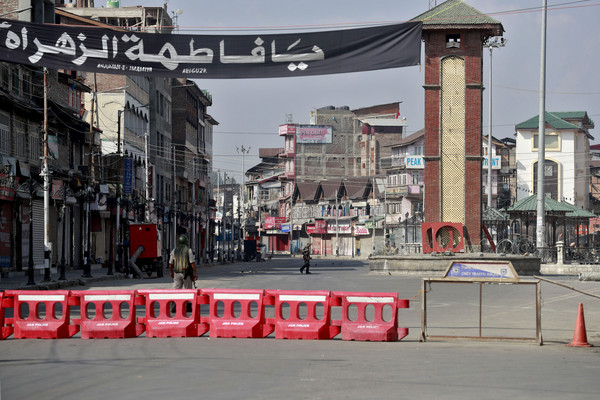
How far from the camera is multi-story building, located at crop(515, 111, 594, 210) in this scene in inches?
4289

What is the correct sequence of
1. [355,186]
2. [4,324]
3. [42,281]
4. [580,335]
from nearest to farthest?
1. [580,335]
2. [4,324]
3. [42,281]
4. [355,186]

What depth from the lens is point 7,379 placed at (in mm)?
10508

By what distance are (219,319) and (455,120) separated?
34.3 metres

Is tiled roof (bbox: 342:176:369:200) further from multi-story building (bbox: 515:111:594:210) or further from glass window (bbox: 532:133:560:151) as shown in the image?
glass window (bbox: 532:133:560:151)

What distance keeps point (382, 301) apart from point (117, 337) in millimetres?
4479

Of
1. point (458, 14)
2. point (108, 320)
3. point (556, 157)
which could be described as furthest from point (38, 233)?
point (556, 157)

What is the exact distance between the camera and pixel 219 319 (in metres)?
15.6

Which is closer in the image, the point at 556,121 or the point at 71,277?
the point at 71,277

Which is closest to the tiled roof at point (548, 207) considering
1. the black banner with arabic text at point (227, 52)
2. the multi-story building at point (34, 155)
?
the multi-story building at point (34, 155)

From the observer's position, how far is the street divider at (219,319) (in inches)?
603

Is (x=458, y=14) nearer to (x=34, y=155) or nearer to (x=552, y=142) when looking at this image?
(x=34, y=155)

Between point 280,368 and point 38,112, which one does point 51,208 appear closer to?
point 38,112

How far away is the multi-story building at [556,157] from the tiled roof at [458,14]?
6273cm

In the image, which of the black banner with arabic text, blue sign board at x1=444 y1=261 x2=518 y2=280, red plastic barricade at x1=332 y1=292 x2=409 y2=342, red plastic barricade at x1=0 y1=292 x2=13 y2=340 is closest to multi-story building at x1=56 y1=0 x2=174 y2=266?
the black banner with arabic text
